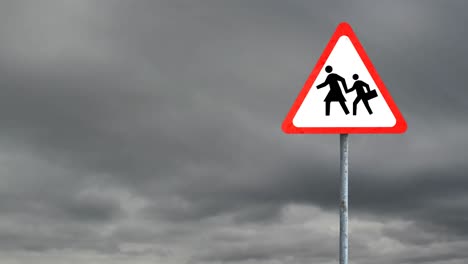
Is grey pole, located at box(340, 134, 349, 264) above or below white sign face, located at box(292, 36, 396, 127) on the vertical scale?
below

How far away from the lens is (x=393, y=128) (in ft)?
14.7

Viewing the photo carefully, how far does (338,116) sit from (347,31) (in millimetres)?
869

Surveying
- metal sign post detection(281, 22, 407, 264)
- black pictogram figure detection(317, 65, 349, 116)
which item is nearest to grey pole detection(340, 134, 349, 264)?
metal sign post detection(281, 22, 407, 264)

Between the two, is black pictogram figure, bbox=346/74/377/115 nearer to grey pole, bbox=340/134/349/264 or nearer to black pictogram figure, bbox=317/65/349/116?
black pictogram figure, bbox=317/65/349/116

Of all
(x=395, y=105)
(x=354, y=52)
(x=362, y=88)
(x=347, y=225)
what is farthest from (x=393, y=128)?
(x=347, y=225)

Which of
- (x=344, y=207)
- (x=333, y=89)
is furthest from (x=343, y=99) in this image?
(x=344, y=207)

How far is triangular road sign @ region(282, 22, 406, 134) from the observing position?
439 centimetres

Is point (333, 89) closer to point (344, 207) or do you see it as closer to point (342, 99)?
point (342, 99)

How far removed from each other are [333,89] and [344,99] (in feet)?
0.47

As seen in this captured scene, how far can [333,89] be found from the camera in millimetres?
4410

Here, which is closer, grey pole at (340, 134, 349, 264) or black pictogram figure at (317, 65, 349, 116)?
grey pole at (340, 134, 349, 264)

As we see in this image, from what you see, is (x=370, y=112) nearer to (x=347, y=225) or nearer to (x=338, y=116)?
(x=338, y=116)

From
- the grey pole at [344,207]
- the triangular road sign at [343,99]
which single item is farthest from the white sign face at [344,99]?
the grey pole at [344,207]

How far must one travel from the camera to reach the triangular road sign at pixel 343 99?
4.39 metres
